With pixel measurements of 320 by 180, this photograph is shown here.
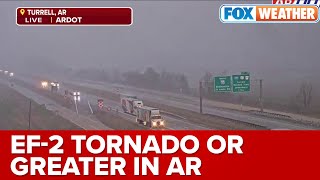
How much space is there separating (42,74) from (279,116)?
129100 mm

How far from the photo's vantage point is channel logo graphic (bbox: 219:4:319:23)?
15.0m

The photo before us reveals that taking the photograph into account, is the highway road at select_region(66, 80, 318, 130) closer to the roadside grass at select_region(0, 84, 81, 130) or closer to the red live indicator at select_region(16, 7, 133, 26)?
the roadside grass at select_region(0, 84, 81, 130)

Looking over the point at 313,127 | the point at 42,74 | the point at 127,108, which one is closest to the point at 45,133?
the point at 313,127

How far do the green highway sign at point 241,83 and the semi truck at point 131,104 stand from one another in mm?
14696

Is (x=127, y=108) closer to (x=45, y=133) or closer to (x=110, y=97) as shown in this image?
(x=110, y=97)

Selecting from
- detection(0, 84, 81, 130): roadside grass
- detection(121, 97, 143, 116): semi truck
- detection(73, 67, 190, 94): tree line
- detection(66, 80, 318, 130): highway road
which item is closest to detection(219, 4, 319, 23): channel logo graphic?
detection(0, 84, 81, 130): roadside grass

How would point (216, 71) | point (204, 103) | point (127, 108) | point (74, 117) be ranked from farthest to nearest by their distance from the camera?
point (216, 71), point (204, 103), point (127, 108), point (74, 117)

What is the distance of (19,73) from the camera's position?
187750 mm

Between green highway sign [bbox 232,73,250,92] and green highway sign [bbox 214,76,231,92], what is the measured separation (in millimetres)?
727

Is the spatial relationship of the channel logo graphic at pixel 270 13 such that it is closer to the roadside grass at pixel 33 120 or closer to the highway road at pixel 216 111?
the roadside grass at pixel 33 120

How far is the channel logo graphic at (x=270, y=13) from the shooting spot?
15023 millimetres

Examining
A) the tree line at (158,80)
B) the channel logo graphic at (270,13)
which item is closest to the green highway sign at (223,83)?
the channel logo graphic at (270,13)

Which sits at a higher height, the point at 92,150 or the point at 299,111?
the point at 92,150

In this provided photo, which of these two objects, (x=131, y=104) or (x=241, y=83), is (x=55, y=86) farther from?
(x=241, y=83)
